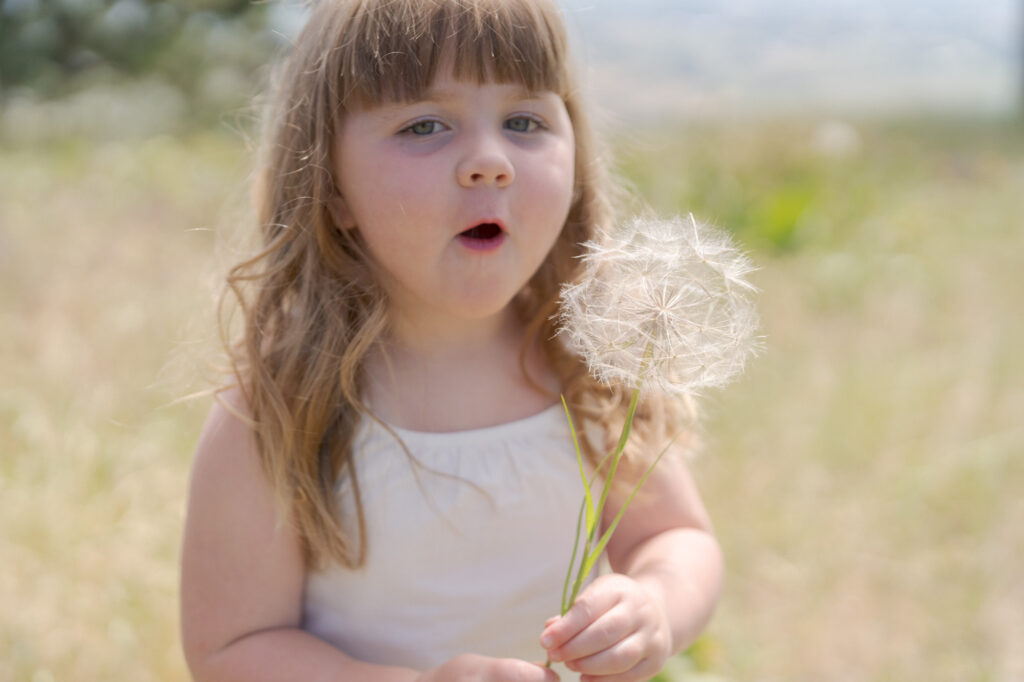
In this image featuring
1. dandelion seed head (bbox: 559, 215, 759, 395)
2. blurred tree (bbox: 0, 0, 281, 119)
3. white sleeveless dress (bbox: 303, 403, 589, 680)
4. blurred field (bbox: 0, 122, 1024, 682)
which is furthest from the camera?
blurred tree (bbox: 0, 0, 281, 119)

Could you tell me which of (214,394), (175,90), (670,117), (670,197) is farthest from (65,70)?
(214,394)

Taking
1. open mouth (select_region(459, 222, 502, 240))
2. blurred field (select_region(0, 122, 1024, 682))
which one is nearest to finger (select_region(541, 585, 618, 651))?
open mouth (select_region(459, 222, 502, 240))

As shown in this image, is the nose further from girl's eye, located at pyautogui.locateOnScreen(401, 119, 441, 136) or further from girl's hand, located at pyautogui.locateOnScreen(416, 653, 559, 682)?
girl's hand, located at pyautogui.locateOnScreen(416, 653, 559, 682)

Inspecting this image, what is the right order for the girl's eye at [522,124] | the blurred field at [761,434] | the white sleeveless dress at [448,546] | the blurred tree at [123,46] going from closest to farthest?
the girl's eye at [522,124], the white sleeveless dress at [448,546], the blurred field at [761,434], the blurred tree at [123,46]

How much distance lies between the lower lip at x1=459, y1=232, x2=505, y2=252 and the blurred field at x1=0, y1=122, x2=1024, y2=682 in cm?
56

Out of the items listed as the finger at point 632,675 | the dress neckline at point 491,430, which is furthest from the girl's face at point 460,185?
the finger at point 632,675

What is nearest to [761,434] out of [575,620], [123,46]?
[575,620]

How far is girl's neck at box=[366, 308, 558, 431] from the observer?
1479 mm

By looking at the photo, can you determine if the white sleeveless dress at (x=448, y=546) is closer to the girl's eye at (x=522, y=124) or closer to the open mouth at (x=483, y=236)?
the open mouth at (x=483, y=236)

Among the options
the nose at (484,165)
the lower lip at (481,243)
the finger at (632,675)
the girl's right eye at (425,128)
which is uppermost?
the girl's right eye at (425,128)

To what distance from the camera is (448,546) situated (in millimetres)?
1463

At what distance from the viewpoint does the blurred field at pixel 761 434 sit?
222 centimetres

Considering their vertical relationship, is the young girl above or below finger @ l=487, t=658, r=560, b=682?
above

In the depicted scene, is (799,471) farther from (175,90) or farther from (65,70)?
(65,70)
